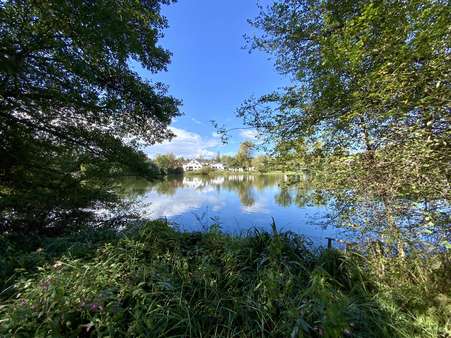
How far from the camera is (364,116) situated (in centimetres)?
235

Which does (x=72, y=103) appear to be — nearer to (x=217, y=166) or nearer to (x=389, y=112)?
(x=389, y=112)

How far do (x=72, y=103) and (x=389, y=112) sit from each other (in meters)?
5.60

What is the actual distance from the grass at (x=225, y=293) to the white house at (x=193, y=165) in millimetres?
73598

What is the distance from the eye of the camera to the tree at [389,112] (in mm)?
1898

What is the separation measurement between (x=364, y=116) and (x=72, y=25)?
15.4ft

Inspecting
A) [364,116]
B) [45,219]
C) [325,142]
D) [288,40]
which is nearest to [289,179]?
[325,142]

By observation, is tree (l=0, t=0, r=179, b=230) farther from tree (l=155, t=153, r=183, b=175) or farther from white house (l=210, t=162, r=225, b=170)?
white house (l=210, t=162, r=225, b=170)

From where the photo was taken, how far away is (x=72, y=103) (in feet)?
14.0

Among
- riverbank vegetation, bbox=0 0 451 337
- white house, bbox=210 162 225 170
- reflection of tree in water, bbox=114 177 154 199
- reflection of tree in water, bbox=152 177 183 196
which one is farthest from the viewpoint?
white house, bbox=210 162 225 170

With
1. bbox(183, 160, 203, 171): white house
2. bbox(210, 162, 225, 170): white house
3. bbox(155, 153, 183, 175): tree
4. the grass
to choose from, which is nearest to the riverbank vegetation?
the grass

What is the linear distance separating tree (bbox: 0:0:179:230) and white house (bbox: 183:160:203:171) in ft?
231

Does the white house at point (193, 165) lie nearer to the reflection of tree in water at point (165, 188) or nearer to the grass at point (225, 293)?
the reflection of tree in water at point (165, 188)

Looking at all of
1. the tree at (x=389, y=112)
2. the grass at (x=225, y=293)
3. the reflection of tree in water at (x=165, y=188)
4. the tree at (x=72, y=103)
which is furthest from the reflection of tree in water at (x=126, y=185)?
the tree at (x=389, y=112)

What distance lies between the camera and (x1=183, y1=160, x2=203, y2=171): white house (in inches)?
3001
